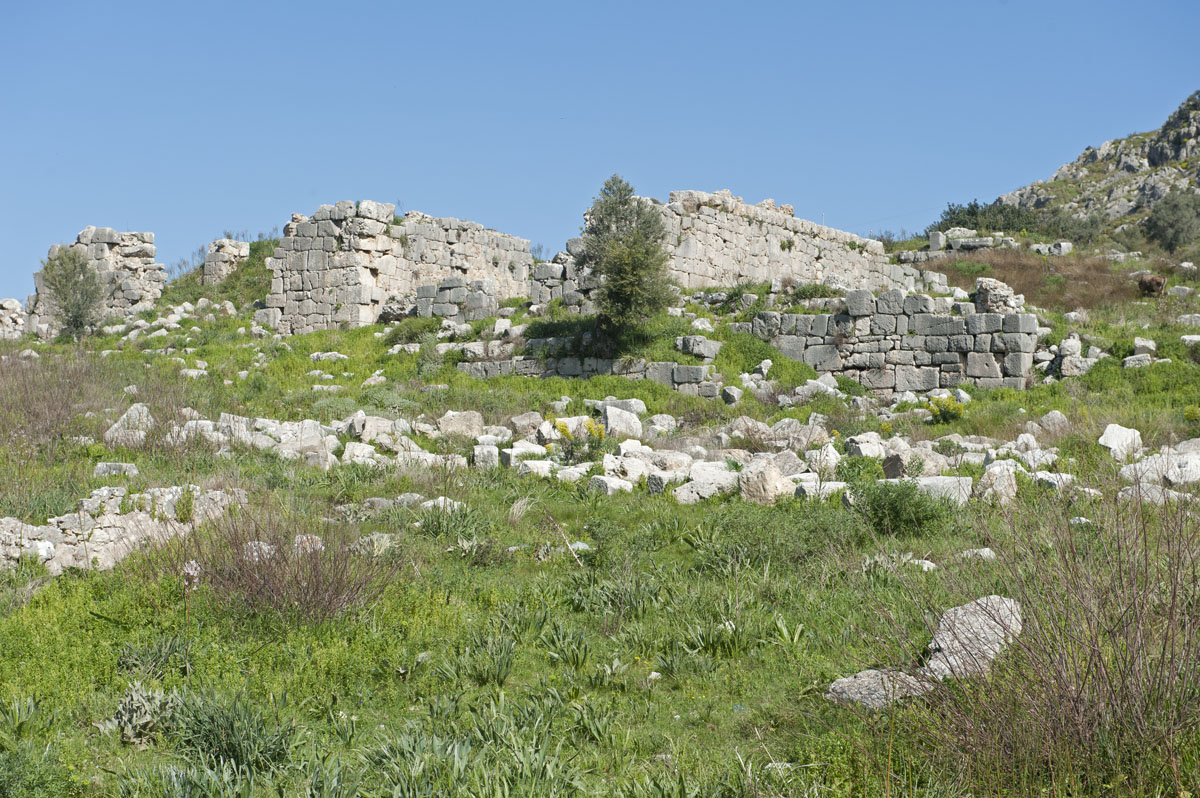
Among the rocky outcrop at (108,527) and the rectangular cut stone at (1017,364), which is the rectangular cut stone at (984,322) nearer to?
the rectangular cut stone at (1017,364)

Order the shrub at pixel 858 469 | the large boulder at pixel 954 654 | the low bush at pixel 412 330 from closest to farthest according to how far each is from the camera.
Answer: the large boulder at pixel 954 654
the shrub at pixel 858 469
the low bush at pixel 412 330

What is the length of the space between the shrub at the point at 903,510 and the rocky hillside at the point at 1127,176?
32.8m

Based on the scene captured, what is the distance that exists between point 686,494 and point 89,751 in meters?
5.74

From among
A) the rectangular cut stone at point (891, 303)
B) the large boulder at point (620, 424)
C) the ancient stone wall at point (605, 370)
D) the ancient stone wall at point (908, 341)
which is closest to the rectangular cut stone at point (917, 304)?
the ancient stone wall at point (908, 341)

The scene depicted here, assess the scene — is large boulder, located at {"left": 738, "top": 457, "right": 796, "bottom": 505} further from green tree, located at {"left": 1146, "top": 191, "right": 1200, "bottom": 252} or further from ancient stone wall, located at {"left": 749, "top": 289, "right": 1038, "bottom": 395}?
green tree, located at {"left": 1146, "top": 191, "right": 1200, "bottom": 252}

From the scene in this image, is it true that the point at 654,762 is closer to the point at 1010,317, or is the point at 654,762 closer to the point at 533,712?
the point at 533,712

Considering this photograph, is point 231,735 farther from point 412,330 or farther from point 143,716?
point 412,330

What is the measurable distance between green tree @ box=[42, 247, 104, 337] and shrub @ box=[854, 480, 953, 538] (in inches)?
757

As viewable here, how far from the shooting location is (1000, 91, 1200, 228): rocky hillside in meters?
38.2

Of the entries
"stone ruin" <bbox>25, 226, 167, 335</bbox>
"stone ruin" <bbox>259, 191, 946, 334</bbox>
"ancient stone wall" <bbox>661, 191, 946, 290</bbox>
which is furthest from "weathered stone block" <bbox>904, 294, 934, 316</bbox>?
"stone ruin" <bbox>25, 226, 167, 335</bbox>

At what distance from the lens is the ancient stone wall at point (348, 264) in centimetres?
2044

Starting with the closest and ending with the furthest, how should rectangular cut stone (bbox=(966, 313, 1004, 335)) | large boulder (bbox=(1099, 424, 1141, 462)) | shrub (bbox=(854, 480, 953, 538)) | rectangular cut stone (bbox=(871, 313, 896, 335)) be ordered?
shrub (bbox=(854, 480, 953, 538)), large boulder (bbox=(1099, 424, 1141, 462)), rectangular cut stone (bbox=(966, 313, 1004, 335)), rectangular cut stone (bbox=(871, 313, 896, 335))

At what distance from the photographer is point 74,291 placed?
20344 mm

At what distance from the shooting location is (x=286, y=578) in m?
5.40
